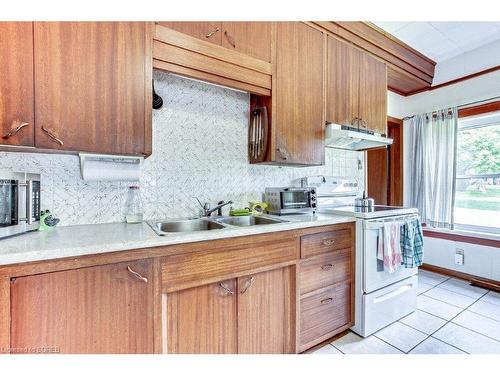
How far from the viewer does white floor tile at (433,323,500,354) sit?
5.24 feet

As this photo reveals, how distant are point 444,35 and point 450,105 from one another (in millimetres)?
849

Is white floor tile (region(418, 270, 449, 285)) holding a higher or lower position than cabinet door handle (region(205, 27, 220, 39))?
lower

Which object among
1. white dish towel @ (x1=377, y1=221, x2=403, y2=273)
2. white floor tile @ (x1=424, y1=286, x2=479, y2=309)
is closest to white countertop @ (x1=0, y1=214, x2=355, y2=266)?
white dish towel @ (x1=377, y1=221, x2=403, y2=273)

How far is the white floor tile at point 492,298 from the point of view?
89.7 inches

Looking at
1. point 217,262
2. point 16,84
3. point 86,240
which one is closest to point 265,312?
point 217,262

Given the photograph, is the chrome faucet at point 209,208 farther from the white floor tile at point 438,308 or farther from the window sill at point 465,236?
the window sill at point 465,236

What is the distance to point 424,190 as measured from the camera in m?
3.05

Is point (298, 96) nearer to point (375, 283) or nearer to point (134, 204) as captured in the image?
point (134, 204)

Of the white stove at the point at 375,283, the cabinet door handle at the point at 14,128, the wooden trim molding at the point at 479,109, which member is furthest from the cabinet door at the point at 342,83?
the cabinet door handle at the point at 14,128

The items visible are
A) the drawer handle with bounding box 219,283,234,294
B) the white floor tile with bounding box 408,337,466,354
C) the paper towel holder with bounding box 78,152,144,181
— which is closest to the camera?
the drawer handle with bounding box 219,283,234,294

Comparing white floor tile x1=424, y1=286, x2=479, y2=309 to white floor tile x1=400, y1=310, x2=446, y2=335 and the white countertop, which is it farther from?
the white countertop

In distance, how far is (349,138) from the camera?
2.23 metres

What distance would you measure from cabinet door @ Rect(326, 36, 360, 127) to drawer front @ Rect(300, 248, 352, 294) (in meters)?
1.16

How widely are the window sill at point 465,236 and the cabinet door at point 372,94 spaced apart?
1.57 m
